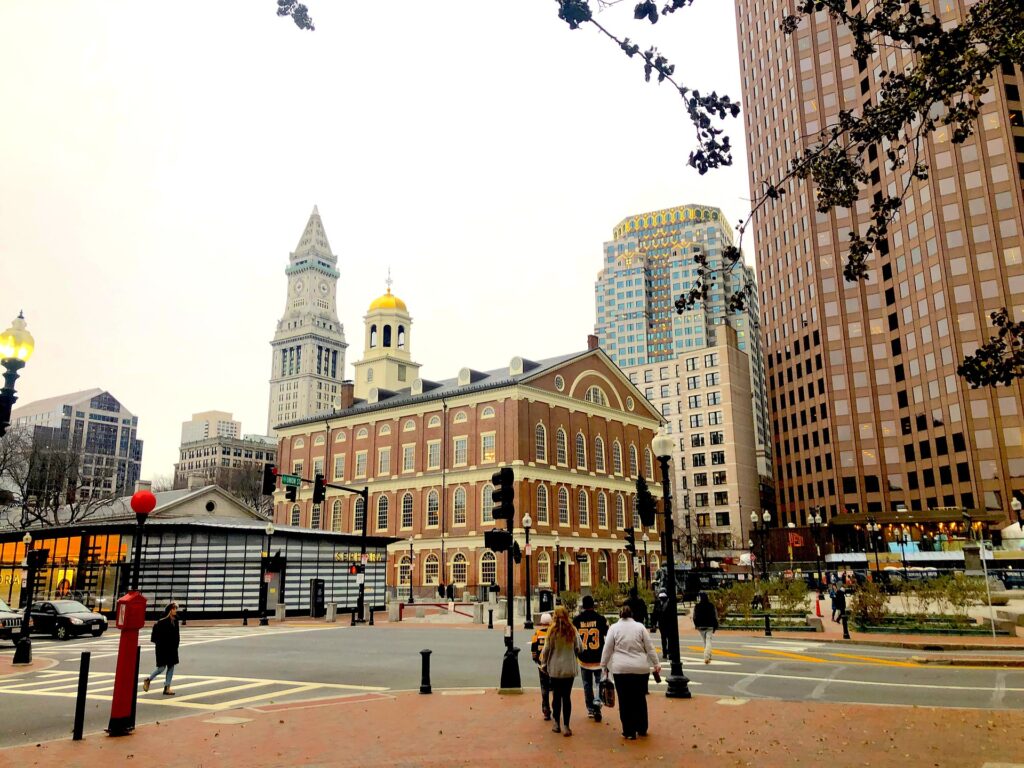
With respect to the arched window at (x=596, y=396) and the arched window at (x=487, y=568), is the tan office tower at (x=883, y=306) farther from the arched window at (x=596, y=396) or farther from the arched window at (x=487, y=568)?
the arched window at (x=487, y=568)

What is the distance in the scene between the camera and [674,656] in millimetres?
13773

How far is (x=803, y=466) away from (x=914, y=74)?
321 ft

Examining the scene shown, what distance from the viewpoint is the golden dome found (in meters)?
83.5

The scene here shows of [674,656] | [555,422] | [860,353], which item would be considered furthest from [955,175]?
[674,656]

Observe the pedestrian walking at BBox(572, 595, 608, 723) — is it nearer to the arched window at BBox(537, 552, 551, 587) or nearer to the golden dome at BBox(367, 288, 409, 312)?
the arched window at BBox(537, 552, 551, 587)

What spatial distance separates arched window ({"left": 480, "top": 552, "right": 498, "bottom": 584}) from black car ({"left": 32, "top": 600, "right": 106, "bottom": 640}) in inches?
1281

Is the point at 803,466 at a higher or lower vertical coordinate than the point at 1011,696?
higher

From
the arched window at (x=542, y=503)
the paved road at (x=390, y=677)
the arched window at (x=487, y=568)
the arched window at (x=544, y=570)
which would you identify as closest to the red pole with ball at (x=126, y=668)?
the paved road at (x=390, y=677)

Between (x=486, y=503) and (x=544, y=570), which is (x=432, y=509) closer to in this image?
(x=486, y=503)

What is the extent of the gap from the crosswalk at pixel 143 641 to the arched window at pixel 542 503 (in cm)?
2770

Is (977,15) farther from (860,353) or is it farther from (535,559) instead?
Answer: (860,353)

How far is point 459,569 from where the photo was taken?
61.9 meters

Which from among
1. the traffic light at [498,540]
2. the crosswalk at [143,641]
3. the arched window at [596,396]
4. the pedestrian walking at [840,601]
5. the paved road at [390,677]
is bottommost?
the crosswalk at [143,641]

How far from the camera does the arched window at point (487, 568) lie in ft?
197
